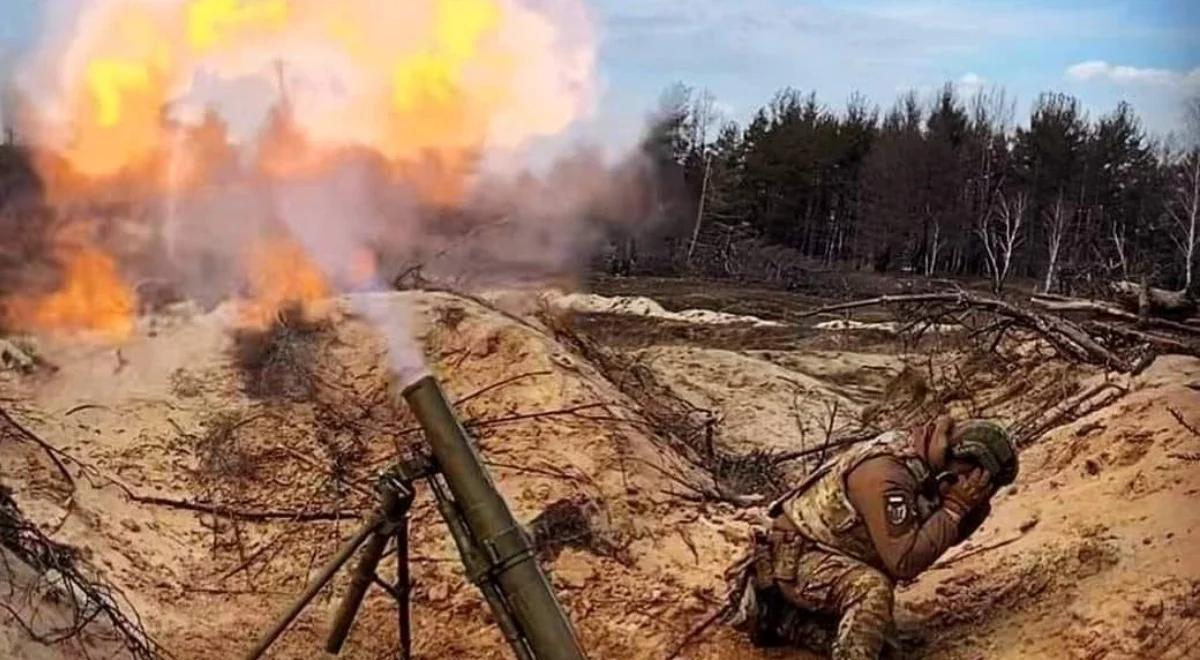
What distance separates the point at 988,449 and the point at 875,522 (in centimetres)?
57

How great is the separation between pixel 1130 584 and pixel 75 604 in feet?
15.3

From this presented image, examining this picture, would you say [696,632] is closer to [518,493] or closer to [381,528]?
[518,493]

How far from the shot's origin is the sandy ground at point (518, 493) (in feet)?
22.4

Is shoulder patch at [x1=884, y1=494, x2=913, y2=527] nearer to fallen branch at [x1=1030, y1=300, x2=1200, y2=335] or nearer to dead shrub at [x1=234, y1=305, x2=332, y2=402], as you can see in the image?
fallen branch at [x1=1030, y1=300, x2=1200, y2=335]

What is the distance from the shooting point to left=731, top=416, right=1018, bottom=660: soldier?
616 cm

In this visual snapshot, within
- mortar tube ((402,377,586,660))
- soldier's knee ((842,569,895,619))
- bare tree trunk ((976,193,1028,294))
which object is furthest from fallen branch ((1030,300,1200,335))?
bare tree trunk ((976,193,1028,294))

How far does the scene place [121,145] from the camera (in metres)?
11.8

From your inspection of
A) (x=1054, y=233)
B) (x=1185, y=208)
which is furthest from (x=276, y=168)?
(x=1054, y=233)

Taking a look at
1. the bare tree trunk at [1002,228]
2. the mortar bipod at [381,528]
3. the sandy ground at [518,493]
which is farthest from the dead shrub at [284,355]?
the bare tree trunk at [1002,228]

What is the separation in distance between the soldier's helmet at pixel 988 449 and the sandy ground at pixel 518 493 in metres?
0.77

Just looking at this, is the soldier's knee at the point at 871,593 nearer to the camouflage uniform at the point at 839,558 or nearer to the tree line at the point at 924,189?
the camouflage uniform at the point at 839,558

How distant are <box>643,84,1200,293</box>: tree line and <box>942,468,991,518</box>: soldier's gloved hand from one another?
1812 centimetres

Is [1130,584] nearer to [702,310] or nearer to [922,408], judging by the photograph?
[922,408]

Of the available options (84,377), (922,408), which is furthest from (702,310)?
(84,377)
